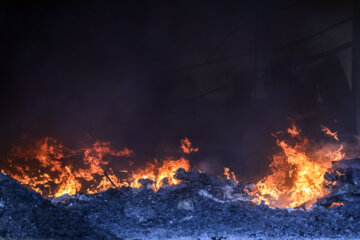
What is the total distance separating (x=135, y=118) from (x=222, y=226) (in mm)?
4678

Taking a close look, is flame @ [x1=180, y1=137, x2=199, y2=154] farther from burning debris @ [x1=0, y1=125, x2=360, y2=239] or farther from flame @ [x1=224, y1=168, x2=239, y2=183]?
flame @ [x1=224, y1=168, x2=239, y2=183]

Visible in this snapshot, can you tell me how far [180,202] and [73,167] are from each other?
11.2ft

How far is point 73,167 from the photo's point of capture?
698 centimetres

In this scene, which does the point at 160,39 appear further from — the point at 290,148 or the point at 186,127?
the point at 290,148

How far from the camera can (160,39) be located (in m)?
8.15

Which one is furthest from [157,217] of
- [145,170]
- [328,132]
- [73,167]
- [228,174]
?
[328,132]

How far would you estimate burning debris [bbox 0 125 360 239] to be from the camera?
392 centimetres

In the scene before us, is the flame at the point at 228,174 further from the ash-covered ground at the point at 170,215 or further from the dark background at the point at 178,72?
the ash-covered ground at the point at 170,215

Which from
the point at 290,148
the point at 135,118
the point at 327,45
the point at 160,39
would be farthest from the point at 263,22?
the point at 135,118

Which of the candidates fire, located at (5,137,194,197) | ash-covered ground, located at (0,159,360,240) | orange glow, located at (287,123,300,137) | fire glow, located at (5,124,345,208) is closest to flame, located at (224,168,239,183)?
fire glow, located at (5,124,345,208)

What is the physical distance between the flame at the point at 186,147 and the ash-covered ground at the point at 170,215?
260 cm

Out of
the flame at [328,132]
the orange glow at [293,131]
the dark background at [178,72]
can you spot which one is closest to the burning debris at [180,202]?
the flame at [328,132]

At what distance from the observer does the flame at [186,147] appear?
7.83m

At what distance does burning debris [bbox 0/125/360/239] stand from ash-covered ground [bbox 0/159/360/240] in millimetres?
12
